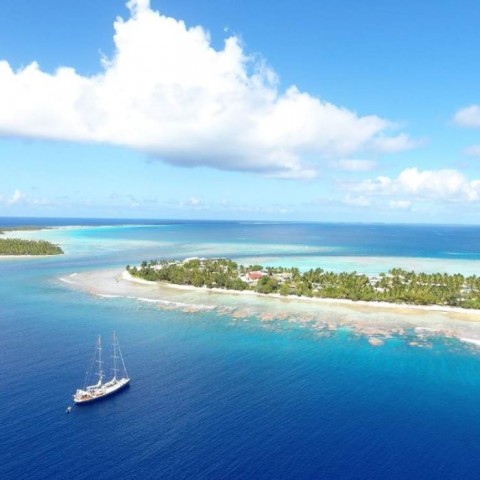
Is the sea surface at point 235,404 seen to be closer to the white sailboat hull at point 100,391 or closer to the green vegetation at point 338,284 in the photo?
the white sailboat hull at point 100,391

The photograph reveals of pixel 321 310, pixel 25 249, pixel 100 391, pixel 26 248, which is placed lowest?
pixel 100 391

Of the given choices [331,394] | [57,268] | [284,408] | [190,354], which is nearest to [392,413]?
[331,394]

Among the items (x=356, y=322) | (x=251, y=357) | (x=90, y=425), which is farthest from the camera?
(x=356, y=322)

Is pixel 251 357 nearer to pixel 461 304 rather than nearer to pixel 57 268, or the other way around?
pixel 461 304

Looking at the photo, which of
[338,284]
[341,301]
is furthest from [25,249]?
[341,301]

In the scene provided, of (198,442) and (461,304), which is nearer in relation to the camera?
(198,442)

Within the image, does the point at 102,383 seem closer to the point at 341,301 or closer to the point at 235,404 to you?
the point at 235,404

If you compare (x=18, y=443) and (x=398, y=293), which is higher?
(x=398, y=293)

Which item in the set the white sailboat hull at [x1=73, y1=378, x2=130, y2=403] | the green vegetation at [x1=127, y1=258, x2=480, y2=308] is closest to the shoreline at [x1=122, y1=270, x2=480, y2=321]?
the green vegetation at [x1=127, y1=258, x2=480, y2=308]
